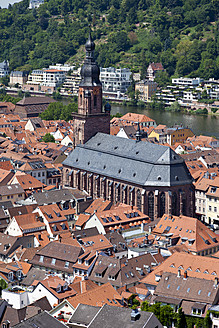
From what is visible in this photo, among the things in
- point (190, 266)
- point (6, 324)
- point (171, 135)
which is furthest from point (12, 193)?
point (171, 135)

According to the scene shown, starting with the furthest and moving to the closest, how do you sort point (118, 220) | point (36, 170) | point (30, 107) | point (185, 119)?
point (185, 119) → point (30, 107) → point (36, 170) → point (118, 220)

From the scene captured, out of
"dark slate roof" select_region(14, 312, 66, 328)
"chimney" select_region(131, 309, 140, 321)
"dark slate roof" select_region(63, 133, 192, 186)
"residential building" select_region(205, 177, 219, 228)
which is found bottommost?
"residential building" select_region(205, 177, 219, 228)

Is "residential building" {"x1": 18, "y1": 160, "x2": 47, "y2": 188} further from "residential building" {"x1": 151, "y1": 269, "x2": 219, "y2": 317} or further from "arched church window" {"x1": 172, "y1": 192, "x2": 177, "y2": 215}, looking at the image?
"residential building" {"x1": 151, "y1": 269, "x2": 219, "y2": 317}

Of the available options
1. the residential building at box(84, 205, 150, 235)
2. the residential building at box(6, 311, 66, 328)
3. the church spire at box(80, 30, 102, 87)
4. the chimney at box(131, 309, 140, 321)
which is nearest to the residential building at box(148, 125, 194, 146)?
the church spire at box(80, 30, 102, 87)

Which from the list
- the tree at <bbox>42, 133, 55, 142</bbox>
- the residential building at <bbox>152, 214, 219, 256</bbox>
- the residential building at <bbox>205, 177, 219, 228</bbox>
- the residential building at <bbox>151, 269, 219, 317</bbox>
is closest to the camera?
the residential building at <bbox>151, 269, 219, 317</bbox>

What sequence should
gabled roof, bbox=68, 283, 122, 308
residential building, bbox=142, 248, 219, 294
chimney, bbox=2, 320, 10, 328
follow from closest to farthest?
chimney, bbox=2, 320, 10, 328
gabled roof, bbox=68, 283, 122, 308
residential building, bbox=142, 248, 219, 294

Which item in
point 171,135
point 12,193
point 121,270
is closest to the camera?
point 121,270

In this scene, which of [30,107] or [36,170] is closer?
[36,170]

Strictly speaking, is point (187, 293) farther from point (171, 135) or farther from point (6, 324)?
point (171, 135)
